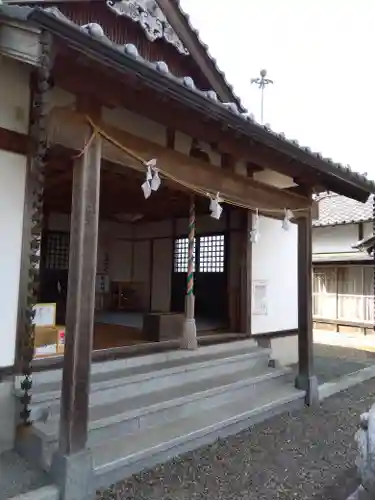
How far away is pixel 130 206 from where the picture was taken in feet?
28.3

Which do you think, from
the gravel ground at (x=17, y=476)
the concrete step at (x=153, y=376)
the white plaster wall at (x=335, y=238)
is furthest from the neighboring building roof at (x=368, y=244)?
the gravel ground at (x=17, y=476)

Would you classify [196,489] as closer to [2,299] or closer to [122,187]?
[2,299]

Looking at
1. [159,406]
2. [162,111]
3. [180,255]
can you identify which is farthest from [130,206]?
[159,406]

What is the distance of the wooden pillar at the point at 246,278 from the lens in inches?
281

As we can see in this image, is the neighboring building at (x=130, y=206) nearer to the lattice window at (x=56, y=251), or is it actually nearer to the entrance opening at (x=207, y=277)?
the entrance opening at (x=207, y=277)

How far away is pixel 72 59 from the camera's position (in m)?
2.67

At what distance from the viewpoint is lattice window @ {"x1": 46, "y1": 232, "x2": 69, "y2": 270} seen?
31.2ft

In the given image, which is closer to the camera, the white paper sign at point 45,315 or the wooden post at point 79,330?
the wooden post at point 79,330

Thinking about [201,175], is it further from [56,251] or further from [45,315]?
[56,251]

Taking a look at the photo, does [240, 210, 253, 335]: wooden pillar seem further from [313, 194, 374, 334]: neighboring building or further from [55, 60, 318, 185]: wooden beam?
[313, 194, 374, 334]: neighboring building

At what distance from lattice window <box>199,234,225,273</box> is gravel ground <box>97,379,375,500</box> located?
436 centimetres

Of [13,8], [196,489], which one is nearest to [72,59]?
[13,8]

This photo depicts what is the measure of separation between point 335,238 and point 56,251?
37.4 ft

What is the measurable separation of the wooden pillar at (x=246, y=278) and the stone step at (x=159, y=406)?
1447 mm
